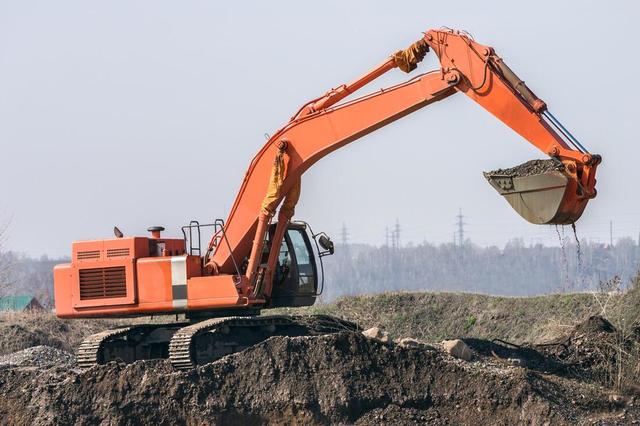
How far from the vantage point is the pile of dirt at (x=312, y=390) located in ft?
45.7

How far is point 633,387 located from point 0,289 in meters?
33.0

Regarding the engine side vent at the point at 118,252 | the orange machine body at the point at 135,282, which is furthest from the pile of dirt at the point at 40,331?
the engine side vent at the point at 118,252

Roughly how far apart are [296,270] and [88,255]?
3023mm

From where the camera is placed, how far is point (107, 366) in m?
15.0

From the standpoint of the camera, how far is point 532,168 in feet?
45.2

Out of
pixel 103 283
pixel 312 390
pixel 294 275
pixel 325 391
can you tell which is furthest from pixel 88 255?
pixel 325 391

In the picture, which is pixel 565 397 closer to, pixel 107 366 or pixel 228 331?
pixel 228 331

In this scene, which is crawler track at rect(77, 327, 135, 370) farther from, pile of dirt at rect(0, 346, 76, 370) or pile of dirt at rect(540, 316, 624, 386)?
pile of dirt at rect(540, 316, 624, 386)

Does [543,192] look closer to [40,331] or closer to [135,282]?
[135,282]

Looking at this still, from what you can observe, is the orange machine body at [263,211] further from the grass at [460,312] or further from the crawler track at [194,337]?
the grass at [460,312]

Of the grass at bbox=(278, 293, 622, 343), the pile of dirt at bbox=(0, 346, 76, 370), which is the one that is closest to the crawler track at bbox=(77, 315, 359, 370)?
the pile of dirt at bbox=(0, 346, 76, 370)

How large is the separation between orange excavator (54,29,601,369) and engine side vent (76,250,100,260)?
15 millimetres

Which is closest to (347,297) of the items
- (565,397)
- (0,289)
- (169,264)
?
(169,264)

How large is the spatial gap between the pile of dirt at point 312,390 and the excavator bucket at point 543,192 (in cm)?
203
